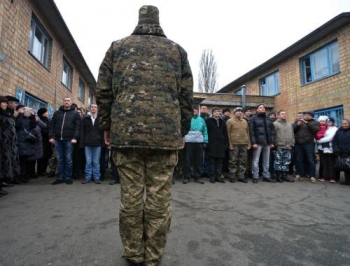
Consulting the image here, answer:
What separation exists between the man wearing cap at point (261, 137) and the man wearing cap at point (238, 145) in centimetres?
19

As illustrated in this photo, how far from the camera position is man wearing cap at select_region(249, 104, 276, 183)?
6129 millimetres

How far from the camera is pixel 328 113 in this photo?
11734 mm

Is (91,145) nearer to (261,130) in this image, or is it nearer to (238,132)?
(238,132)

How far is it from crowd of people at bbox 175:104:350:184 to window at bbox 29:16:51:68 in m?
6.49

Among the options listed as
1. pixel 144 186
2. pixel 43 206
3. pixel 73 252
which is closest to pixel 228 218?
pixel 144 186

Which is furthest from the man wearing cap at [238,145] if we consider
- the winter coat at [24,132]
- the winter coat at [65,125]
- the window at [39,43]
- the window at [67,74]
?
the window at [67,74]

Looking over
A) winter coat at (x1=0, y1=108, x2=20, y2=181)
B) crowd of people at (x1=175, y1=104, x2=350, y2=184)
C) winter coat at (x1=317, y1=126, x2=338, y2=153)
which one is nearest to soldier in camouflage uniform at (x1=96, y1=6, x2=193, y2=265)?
winter coat at (x1=0, y1=108, x2=20, y2=181)

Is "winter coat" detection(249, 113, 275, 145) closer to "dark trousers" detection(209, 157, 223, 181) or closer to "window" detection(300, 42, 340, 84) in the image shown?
"dark trousers" detection(209, 157, 223, 181)

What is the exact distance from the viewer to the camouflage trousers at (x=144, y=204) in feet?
5.95

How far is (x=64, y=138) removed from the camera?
17.3ft

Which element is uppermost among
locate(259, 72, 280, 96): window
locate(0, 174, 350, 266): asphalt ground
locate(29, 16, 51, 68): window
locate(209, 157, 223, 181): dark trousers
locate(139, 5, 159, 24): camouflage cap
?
locate(259, 72, 280, 96): window

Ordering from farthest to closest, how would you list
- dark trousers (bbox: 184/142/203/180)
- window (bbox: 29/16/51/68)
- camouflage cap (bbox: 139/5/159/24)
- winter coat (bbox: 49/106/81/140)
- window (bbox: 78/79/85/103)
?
window (bbox: 78/79/85/103)
window (bbox: 29/16/51/68)
dark trousers (bbox: 184/142/203/180)
winter coat (bbox: 49/106/81/140)
camouflage cap (bbox: 139/5/159/24)

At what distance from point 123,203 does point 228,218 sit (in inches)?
71.4

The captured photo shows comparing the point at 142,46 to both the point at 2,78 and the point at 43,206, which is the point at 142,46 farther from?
the point at 2,78
